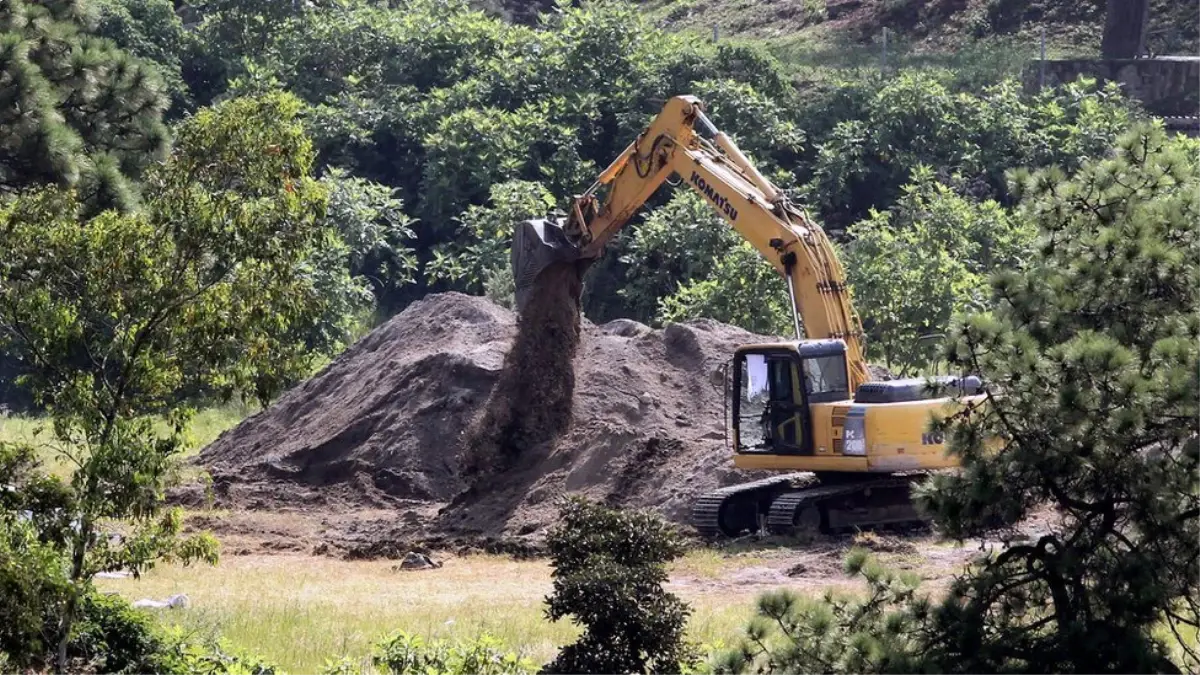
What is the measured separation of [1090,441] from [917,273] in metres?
22.0

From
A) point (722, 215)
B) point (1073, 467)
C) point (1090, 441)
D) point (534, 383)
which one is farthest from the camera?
point (534, 383)

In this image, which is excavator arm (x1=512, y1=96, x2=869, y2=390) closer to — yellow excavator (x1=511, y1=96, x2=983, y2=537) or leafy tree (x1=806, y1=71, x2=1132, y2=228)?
yellow excavator (x1=511, y1=96, x2=983, y2=537)

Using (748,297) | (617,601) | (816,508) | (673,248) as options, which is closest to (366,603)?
(617,601)

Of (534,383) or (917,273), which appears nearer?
(534,383)

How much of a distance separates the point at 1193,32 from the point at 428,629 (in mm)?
35526

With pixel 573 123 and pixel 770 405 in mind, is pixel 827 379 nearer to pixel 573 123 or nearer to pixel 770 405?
pixel 770 405

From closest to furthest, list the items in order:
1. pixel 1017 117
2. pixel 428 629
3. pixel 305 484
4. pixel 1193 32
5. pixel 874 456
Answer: pixel 428 629 → pixel 874 456 → pixel 305 484 → pixel 1017 117 → pixel 1193 32

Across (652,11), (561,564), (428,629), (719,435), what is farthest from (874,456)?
(652,11)

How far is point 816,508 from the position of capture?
798 inches

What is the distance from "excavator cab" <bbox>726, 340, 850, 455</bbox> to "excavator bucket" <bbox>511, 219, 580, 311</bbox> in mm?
3374

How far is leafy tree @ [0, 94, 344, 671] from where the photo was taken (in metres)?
10.3

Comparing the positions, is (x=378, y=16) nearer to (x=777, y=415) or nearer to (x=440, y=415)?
(x=440, y=415)

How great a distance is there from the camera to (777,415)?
2012 cm

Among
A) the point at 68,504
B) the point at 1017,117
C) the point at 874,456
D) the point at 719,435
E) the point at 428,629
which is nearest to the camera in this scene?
the point at 68,504
